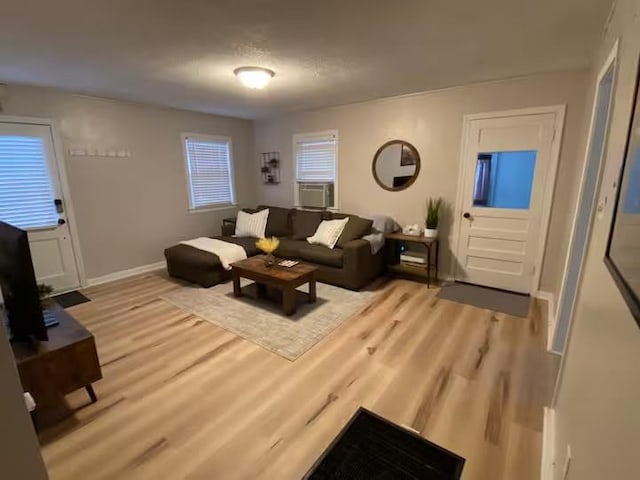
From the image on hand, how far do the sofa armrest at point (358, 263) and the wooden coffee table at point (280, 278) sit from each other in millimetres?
541

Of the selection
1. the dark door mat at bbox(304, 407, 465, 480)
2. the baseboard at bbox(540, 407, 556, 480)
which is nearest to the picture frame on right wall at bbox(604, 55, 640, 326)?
the baseboard at bbox(540, 407, 556, 480)

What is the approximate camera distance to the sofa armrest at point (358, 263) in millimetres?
3732

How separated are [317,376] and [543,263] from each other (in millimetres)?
2939

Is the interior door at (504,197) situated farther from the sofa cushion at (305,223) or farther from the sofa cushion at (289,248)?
the sofa cushion at (289,248)

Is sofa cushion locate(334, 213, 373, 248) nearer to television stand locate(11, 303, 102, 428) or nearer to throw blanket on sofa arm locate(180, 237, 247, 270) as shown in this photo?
throw blanket on sofa arm locate(180, 237, 247, 270)

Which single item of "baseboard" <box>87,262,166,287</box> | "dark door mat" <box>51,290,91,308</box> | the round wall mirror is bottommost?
"dark door mat" <box>51,290,91,308</box>

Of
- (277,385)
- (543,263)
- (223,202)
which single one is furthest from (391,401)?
(223,202)

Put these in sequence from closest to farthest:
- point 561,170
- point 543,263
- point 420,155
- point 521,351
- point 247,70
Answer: point 521,351, point 247,70, point 561,170, point 543,263, point 420,155

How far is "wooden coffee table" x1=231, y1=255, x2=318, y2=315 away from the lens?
3.14m

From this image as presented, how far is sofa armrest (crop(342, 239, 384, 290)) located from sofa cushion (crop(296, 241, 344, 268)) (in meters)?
0.13

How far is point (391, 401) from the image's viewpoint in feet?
6.61

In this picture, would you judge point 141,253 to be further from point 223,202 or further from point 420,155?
point 420,155

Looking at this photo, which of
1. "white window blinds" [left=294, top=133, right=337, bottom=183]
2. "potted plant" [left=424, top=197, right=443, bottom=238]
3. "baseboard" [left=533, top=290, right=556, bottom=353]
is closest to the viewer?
"baseboard" [left=533, top=290, right=556, bottom=353]

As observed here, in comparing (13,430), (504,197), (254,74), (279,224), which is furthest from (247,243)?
(13,430)
